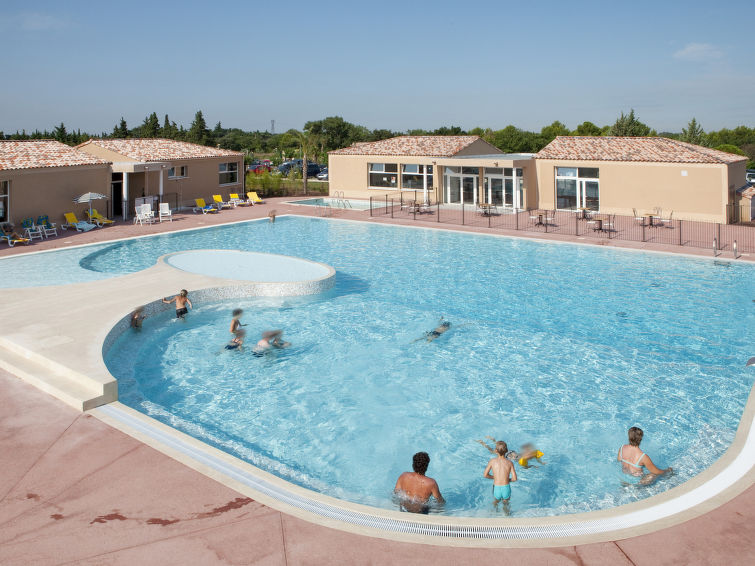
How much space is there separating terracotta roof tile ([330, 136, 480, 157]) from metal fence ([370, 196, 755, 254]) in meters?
3.05

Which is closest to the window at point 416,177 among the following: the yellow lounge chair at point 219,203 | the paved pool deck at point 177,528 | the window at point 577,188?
the window at point 577,188

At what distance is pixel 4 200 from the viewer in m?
26.0

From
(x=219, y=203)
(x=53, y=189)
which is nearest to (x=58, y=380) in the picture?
(x=53, y=189)

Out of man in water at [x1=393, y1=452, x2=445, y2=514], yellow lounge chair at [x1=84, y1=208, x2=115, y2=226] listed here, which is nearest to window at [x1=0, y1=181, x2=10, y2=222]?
yellow lounge chair at [x1=84, y1=208, x2=115, y2=226]

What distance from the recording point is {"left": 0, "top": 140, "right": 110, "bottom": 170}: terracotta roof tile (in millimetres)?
26578

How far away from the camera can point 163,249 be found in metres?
24.8

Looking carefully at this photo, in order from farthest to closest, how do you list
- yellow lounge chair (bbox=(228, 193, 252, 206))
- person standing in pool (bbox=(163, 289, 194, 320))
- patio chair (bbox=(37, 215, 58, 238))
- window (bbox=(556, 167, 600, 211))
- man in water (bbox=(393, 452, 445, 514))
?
yellow lounge chair (bbox=(228, 193, 252, 206)), window (bbox=(556, 167, 600, 211)), patio chair (bbox=(37, 215, 58, 238)), person standing in pool (bbox=(163, 289, 194, 320)), man in water (bbox=(393, 452, 445, 514))

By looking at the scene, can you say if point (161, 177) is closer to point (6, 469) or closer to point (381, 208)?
point (381, 208)

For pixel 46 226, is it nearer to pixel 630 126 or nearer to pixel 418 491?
pixel 418 491

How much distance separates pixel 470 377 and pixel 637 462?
4.27 metres

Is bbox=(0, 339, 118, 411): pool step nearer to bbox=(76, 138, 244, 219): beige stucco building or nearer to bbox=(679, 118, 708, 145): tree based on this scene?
bbox=(76, 138, 244, 219): beige stucco building

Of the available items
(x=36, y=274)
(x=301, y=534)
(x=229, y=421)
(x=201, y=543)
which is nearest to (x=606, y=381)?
(x=229, y=421)

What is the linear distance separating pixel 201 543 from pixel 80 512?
5.22ft

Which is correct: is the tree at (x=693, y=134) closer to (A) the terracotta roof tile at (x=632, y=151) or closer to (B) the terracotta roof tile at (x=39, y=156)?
(A) the terracotta roof tile at (x=632, y=151)
